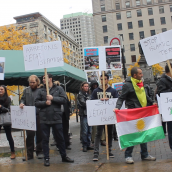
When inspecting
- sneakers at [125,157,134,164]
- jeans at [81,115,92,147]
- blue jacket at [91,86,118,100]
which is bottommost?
sneakers at [125,157,134,164]

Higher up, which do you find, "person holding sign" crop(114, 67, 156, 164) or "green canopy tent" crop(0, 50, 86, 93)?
"green canopy tent" crop(0, 50, 86, 93)

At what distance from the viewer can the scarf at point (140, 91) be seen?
17.1 feet

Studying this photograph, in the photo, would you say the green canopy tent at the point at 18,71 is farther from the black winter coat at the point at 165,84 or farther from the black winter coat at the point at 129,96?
the black winter coat at the point at 165,84

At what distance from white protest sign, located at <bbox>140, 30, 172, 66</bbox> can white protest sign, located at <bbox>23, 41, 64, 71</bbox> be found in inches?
74.4

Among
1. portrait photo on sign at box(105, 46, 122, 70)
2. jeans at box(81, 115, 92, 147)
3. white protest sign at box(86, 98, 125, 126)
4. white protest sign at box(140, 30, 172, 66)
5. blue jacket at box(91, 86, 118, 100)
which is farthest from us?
jeans at box(81, 115, 92, 147)

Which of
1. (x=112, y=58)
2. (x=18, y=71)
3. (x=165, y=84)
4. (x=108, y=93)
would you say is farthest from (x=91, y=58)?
(x=18, y=71)

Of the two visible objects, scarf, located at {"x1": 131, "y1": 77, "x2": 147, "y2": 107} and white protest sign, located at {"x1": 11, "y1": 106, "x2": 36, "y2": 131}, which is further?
white protest sign, located at {"x1": 11, "y1": 106, "x2": 36, "y2": 131}

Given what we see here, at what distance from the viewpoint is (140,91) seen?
5242mm

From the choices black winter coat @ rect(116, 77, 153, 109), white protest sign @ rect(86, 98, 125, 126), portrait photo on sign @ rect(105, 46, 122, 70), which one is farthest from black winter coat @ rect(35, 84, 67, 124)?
portrait photo on sign @ rect(105, 46, 122, 70)

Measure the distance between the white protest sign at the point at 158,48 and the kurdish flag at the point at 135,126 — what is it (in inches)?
41.0

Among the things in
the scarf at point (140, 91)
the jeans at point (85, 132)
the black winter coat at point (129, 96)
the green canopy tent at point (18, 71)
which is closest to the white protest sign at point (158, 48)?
A: the scarf at point (140, 91)

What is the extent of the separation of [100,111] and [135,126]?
0.92m

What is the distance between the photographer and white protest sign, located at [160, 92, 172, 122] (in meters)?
5.19

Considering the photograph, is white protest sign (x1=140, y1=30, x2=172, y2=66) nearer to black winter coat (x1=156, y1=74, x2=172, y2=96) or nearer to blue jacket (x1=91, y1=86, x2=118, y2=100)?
black winter coat (x1=156, y1=74, x2=172, y2=96)
